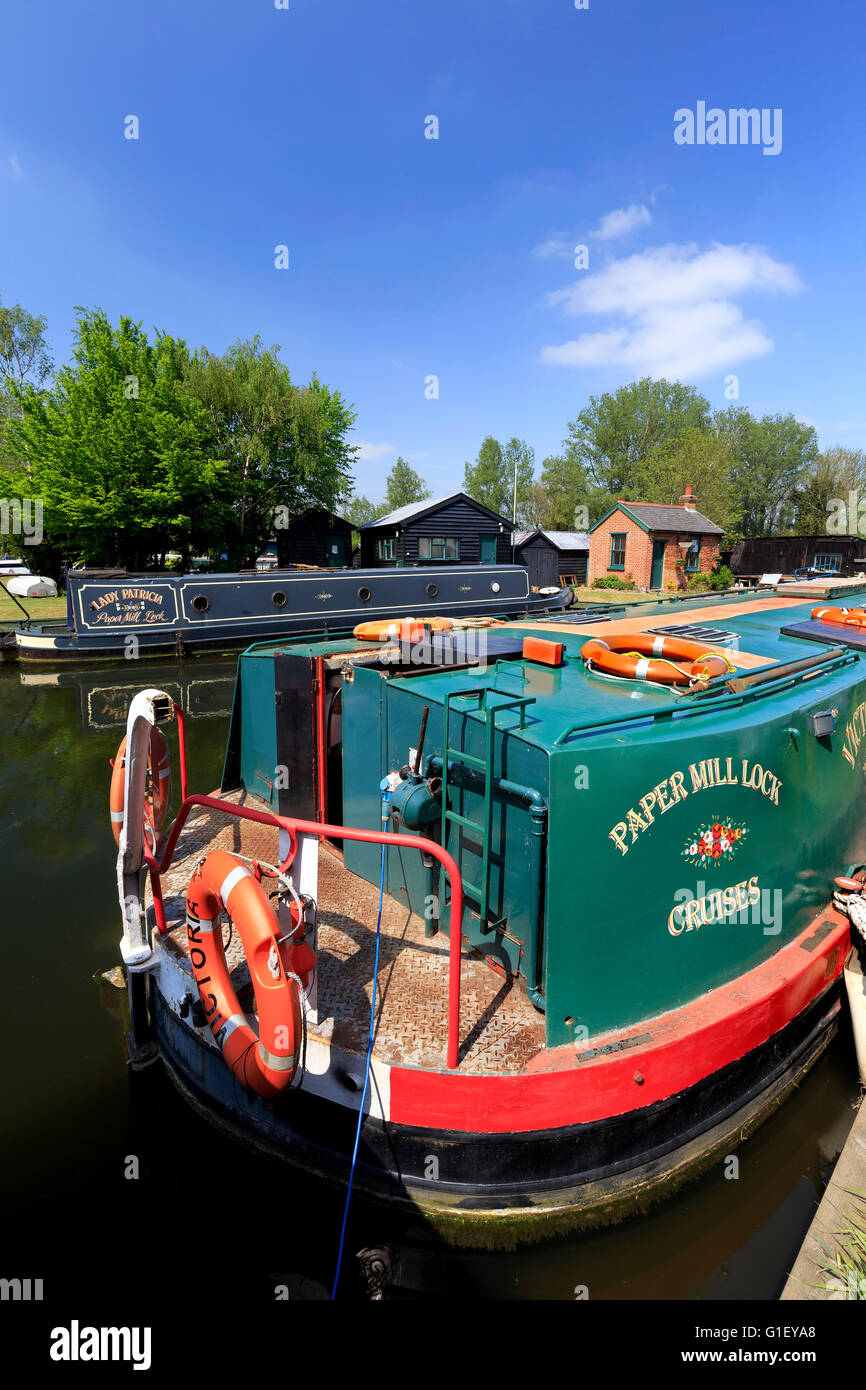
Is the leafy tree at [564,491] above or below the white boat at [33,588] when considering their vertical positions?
above

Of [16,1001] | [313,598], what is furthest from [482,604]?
[16,1001]

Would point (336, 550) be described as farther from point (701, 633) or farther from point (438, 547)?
point (701, 633)

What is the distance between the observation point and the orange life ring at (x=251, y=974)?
3346mm

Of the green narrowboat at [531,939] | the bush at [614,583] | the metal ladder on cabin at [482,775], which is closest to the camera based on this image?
the green narrowboat at [531,939]

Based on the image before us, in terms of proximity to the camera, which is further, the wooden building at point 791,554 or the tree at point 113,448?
the wooden building at point 791,554

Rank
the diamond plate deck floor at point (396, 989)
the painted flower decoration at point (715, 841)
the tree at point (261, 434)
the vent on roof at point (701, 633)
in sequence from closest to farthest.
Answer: the diamond plate deck floor at point (396, 989)
the painted flower decoration at point (715, 841)
the vent on roof at point (701, 633)
the tree at point (261, 434)

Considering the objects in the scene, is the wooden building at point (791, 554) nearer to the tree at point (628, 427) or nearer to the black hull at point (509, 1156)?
the tree at point (628, 427)

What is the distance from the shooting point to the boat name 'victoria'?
3.77 meters

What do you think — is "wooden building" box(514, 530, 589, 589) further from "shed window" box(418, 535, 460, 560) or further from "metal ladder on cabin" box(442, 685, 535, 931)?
"metal ladder on cabin" box(442, 685, 535, 931)

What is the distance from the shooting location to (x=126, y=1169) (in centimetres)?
436

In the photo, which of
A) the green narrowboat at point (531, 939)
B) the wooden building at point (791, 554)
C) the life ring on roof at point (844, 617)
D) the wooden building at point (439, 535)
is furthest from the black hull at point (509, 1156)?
the wooden building at point (791, 554)

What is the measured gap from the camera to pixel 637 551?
34.4m

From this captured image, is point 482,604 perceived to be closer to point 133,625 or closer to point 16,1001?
point 133,625
